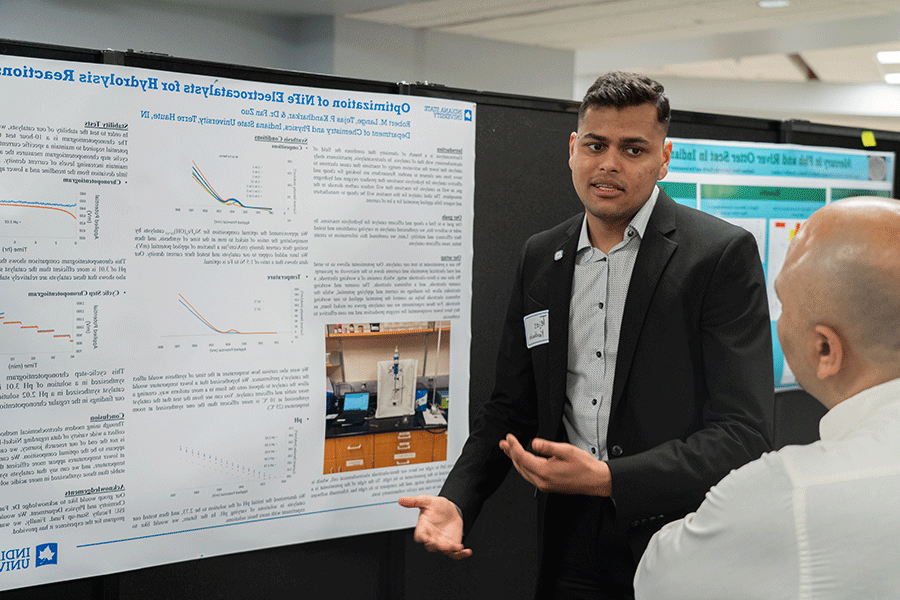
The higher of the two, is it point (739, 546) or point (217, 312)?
point (217, 312)

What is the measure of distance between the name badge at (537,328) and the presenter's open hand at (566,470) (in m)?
0.37

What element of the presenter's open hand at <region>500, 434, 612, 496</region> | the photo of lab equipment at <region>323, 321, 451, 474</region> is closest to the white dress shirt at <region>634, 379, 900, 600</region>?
the presenter's open hand at <region>500, 434, 612, 496</region>

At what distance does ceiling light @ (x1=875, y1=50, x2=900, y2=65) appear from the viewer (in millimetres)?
8824

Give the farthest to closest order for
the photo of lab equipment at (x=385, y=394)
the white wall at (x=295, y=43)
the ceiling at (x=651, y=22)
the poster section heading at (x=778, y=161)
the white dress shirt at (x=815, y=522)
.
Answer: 1. the ceiling at (x=651, y=22)
2. the white wall at (x=295, y=43)
3. the poster section heading at (x=778, y=161)
4. the photo of lab equipment at (x=385, y=394)
5. the white dress shirt at (x=815, y=522)

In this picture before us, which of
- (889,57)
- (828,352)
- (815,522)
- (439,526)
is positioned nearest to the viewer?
(815,522)

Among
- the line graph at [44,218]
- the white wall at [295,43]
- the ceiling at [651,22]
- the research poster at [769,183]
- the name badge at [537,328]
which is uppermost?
the ceiling at [651,22]

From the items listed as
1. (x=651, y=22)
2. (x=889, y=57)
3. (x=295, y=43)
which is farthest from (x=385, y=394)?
(x=889, y=57)

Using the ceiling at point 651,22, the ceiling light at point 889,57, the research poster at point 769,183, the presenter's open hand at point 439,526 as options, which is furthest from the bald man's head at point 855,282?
the ceiling light at point 889,57

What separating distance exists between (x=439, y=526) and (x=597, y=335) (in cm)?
58

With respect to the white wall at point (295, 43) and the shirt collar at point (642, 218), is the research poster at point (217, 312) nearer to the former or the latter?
the shirt collar at point (642, 218)

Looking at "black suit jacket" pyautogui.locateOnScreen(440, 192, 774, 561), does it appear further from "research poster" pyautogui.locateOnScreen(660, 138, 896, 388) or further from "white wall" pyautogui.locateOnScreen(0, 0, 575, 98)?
"white wall" pyautogui.locateOnScreen(0, 0, 575, 98)

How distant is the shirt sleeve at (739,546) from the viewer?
905 mm

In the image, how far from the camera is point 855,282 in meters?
0.95

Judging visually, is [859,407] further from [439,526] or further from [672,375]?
[439,526]
